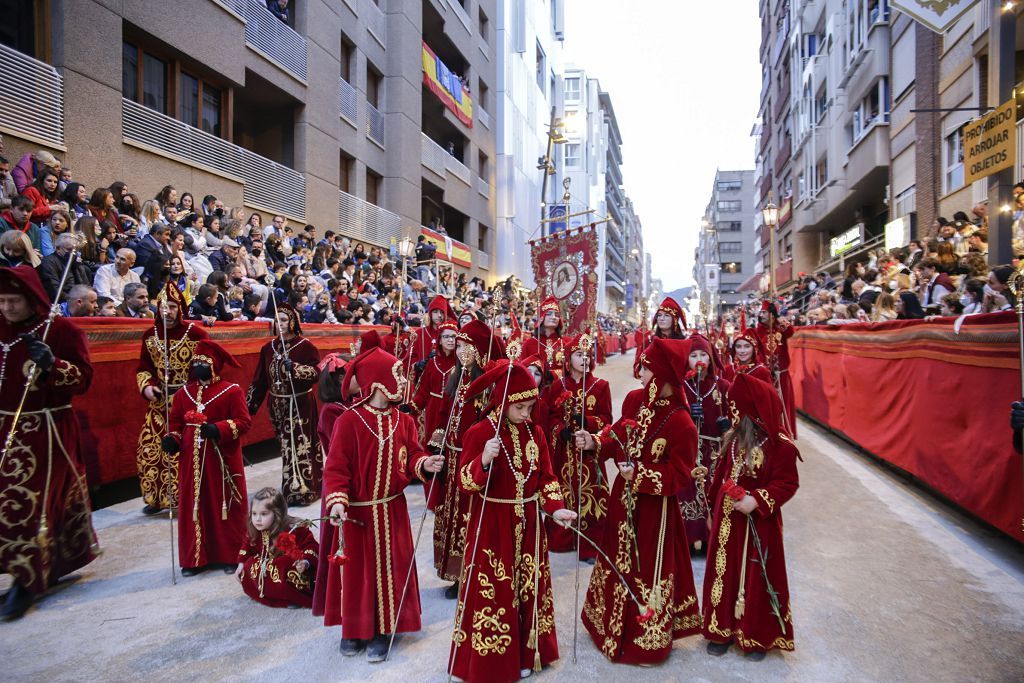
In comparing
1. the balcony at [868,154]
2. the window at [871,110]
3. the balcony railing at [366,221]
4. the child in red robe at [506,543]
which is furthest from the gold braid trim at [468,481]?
the window at [871,110]

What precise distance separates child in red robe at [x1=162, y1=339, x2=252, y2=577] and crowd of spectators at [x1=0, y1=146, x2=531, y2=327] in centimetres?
131

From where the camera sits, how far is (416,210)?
82.1 feet

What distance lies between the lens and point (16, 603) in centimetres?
449

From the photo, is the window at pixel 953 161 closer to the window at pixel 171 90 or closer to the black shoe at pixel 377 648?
the black shoe at pixel 377 648

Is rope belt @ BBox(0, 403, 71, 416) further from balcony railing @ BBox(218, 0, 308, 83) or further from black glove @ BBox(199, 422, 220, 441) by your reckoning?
balcony railing @ BBox(218, 0, 308, 83)

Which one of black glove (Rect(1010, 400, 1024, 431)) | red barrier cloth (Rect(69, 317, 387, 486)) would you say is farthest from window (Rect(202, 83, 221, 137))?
black glove (Rect(1010, 400, 1024, 431))

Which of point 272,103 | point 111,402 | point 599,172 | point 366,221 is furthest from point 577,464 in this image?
point 599,172

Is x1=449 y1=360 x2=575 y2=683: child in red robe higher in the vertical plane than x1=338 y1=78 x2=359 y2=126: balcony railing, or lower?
lower

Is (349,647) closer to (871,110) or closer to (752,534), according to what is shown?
(752,534)

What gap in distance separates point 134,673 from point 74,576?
1990 mm

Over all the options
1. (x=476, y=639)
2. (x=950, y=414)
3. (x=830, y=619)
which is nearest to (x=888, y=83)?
(x=950, y=414)

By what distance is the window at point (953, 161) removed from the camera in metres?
16.2

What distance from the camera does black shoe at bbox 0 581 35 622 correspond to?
4.43 metres

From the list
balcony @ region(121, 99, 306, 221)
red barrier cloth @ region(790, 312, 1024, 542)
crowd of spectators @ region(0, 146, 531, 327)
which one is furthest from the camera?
balcony @ region(121, 99, 306, 221)
